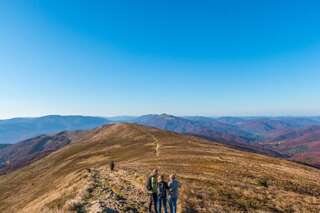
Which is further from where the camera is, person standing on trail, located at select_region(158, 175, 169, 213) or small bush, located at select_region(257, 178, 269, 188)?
small bush, located at select_region(257, 178, 269, 188)

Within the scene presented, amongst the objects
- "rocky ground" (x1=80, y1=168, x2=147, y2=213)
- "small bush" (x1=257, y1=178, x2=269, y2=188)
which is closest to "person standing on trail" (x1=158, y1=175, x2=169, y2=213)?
"rocky ground" (x1=80, y1=168, x2=147, y2=213)

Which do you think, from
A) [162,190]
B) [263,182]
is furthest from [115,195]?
[263,182]

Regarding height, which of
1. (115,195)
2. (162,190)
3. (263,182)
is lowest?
(263,182)

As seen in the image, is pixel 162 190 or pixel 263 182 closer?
pixel 162 190

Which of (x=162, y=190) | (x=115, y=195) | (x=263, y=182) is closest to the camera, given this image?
(x=162, y=190)

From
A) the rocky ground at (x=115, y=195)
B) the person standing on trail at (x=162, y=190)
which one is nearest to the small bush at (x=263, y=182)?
the rocky ground at (x=115, y=195)

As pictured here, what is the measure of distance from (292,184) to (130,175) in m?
23.3

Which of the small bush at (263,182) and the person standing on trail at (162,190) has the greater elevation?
the person standing on trail at (162,190)

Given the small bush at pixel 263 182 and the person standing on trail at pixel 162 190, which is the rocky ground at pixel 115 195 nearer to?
the person standing on trail at pixel 162 190

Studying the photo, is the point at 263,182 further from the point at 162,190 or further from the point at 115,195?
the point at 162,190

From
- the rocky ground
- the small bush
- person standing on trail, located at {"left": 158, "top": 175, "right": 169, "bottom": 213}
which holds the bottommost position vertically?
the small bush

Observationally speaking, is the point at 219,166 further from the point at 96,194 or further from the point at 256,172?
the point at 96,194

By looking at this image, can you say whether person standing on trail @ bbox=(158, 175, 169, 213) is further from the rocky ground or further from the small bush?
the small bush

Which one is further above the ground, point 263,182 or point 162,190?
point 162,190
